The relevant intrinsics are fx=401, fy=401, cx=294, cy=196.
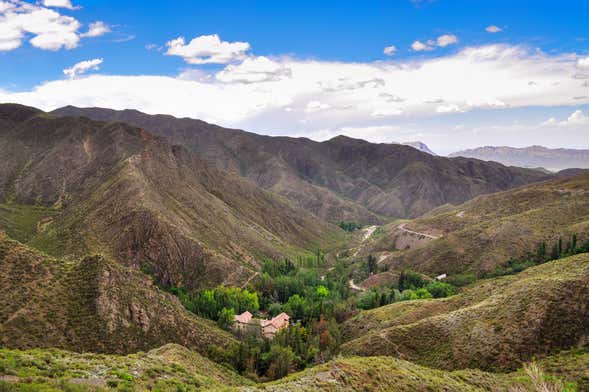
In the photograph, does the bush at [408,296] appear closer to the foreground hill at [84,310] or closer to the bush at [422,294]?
the bush at [422,294]

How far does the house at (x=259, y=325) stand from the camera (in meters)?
69.8

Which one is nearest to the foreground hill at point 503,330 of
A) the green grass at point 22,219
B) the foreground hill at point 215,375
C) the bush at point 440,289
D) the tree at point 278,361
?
the foreground hill at point 215,375

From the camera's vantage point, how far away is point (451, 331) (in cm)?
5169

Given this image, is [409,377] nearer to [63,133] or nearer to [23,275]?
[23,275]

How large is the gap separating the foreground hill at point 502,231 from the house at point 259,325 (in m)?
49.2

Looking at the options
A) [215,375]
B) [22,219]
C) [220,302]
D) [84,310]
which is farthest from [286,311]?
[22,219]

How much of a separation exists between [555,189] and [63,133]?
18637 centimetres

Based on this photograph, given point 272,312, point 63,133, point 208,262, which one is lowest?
point 272,312

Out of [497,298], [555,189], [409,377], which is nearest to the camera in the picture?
[409,377]

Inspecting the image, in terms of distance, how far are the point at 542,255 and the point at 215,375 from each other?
267ft

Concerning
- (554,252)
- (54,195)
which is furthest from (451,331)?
(54,195)

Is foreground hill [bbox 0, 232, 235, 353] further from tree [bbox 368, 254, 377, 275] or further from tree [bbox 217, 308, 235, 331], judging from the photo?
tree [bbox 368, 254, 377, 275]

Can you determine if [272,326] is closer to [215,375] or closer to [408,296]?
[215,375]

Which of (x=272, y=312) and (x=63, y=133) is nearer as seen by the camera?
(x=272, y=312)
